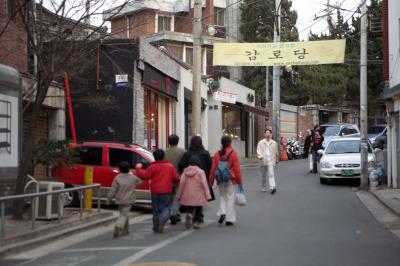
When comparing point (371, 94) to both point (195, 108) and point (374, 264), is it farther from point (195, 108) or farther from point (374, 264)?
point (374, 264)

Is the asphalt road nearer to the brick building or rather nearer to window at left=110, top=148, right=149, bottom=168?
window at left=110, top=148, right=149, bottom=168

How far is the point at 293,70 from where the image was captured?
2061 inches

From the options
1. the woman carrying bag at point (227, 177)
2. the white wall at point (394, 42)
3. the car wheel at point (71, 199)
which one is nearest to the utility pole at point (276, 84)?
the white wall at point (394, 42)

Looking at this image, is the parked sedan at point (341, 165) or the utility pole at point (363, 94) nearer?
the utility pole at point (363, 94)

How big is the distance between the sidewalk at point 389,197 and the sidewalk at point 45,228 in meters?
6.16

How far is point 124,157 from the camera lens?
1516cm

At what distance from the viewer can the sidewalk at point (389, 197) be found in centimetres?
1440

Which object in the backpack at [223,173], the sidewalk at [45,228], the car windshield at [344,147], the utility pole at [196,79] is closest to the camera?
the sidewalk at [45,228]

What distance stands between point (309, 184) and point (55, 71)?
10.5m

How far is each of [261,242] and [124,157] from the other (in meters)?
5.86

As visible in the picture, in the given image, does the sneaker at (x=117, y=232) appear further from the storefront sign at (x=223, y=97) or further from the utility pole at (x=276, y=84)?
the utility pole at (x=276, y=84)

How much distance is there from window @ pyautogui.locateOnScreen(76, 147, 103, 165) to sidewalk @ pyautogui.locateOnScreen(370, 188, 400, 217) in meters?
6.81

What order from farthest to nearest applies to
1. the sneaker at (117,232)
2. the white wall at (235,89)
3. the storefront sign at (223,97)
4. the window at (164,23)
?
the window at (164,23)
the white wall at (235,89)
the storefront sign at (223,97)
the sneaker at (117,232)

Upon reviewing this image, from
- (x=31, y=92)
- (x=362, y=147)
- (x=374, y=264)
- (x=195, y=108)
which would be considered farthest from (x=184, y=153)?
(x=362, y=147)
